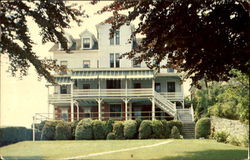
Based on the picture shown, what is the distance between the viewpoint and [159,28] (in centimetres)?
945

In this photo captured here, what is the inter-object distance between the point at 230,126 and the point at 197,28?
29.7ft

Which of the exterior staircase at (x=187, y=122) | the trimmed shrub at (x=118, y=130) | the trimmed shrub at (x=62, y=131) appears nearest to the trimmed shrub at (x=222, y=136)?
the exterior staircase at (x=187, y=122)

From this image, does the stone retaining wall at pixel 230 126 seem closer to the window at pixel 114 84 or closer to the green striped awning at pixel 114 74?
the green striped awning at pixel 114 74

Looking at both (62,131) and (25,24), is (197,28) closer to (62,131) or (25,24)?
(25,24)

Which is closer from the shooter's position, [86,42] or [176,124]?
[176,124]

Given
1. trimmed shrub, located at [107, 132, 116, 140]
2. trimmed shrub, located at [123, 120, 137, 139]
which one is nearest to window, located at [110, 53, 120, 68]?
trimmed shrub, located at [123, 120, 137, 139]

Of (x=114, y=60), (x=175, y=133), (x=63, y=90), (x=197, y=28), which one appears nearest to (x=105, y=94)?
(x=114, y=60)

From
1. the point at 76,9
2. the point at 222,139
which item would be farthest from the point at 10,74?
the point at 222,139

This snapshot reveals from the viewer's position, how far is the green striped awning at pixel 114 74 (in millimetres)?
29141

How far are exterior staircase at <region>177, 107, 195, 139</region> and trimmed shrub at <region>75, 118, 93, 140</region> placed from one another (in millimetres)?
6687

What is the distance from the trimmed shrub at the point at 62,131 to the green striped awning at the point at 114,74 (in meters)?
6.13

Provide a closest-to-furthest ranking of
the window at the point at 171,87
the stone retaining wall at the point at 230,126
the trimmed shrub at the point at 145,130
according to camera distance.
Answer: the stone retaining wall at the point at 230,126 → the trimmed shrub at the point at 145,130 → the window at the point at 171,87

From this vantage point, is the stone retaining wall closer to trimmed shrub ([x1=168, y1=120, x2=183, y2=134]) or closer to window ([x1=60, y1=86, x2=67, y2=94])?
trimmed shrub ([x1=168, y1=120, x2=183, y2=134])

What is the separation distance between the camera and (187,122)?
26.4 metres
